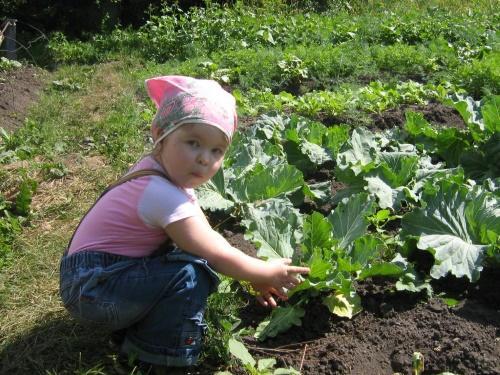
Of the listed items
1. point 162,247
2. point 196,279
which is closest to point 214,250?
point 196,279

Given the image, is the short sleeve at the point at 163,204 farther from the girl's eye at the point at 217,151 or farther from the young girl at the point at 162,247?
the girl's eye at the point at 217,151

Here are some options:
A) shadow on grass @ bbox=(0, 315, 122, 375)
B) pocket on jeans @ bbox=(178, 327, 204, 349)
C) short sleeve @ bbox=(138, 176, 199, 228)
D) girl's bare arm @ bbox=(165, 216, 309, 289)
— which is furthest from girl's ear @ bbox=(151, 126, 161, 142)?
shadow on grass @ bbox=(0, 315, 122, 375)

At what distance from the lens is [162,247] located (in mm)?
2607

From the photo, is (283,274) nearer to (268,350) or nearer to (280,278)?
(280,278)

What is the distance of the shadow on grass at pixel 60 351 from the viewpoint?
2.59 m

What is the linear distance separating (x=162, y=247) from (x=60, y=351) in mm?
666

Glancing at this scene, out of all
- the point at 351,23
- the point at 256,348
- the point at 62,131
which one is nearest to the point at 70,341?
the point at 256,348

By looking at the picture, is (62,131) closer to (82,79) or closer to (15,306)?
(82,79)

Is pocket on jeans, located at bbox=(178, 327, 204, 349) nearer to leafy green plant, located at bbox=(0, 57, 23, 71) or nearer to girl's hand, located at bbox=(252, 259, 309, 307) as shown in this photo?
girl's hand, located at bbox=(252, 259, 309, 307)

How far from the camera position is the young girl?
2387 millimetres

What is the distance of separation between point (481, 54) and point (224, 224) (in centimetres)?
515

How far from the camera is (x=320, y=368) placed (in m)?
2.58

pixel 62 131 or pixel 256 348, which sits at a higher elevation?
pixel 256 348

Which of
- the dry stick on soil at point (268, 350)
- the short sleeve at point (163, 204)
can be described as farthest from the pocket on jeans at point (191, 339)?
the short sleeve at point (163, 204)
